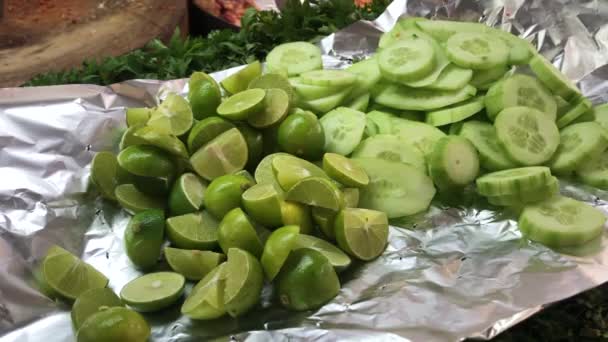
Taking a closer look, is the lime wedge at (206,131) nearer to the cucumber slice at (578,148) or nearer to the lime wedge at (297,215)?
the lime wedge at (297,215)

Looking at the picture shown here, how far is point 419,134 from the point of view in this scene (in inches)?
77.4

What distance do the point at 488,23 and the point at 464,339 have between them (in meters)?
1.68

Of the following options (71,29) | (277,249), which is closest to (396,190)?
(277,249)

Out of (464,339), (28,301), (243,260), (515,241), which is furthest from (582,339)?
(28,301)

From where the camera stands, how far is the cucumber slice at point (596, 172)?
1.87 m

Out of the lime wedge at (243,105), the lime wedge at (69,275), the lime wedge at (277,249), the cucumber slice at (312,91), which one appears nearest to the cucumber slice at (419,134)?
the cucumber slice at (312,91)

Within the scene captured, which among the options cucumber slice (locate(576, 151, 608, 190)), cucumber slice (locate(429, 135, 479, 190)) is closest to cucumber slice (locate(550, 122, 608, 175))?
cucumber slice (locate(576, 151, 608, 190))

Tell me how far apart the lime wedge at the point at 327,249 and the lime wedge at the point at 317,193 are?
92 millimetres

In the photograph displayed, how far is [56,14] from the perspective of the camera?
3.16 metres

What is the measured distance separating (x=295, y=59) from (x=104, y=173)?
2.77 ft

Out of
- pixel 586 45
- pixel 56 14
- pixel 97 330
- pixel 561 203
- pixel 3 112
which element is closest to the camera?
pixel 97 330

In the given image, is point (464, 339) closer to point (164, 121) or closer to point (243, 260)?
point (243, 260)

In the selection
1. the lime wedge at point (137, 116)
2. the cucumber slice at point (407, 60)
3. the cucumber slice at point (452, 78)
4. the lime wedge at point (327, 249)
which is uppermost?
the cucumber slice at point (407, 60)

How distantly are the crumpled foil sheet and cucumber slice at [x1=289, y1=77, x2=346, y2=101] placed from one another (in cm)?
49
